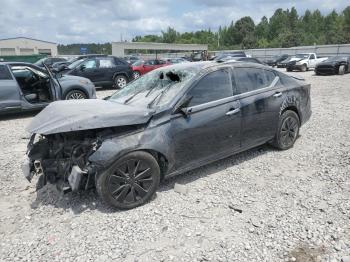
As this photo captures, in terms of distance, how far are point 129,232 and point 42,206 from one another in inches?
51.5

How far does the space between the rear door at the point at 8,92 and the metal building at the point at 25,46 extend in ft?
203

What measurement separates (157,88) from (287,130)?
239 cm

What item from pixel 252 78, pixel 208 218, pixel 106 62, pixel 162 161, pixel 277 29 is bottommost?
pixel 208 218

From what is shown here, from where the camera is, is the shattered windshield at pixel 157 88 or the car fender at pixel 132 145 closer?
the car fender at pixel 132 145

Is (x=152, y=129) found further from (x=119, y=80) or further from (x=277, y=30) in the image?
(x=277, y=30)

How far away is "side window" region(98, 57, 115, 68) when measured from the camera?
16.1m

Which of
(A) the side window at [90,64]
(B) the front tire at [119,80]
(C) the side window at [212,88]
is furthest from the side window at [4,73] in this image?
(B) the front tire at [119,80]

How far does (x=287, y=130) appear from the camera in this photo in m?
5.67

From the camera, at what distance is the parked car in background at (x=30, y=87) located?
9.05 m

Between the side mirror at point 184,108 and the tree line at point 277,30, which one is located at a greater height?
the tree line at point 277,30

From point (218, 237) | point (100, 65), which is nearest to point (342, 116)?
point (218, 237)

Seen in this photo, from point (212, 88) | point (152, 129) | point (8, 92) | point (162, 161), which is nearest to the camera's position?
point (152, 129)

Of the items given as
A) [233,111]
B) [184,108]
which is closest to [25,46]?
[233,111]

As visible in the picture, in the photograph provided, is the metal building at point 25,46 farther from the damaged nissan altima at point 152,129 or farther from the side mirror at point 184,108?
the side mirror at point 184,108
